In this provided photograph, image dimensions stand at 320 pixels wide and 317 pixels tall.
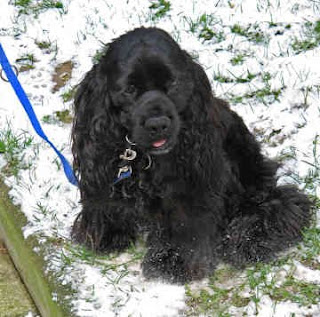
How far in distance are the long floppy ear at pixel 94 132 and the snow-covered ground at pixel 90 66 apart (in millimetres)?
432

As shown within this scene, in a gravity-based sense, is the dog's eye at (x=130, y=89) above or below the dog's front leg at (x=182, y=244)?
above

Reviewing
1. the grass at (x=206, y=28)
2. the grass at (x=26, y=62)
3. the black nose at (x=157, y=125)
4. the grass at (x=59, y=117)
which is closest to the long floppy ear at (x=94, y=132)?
the black nose at (x=157, y=125)

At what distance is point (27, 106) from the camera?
388 cm

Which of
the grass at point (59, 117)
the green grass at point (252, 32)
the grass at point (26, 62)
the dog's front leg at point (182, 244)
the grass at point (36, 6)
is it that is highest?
the grass at point (36, 6)

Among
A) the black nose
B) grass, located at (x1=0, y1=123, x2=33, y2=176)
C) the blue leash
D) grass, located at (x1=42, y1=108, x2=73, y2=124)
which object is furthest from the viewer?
grass, located at (x1=42, y1=108, x2=73, y2=124)

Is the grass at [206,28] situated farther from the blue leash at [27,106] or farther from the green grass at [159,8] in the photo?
the blue leash at [27,106]

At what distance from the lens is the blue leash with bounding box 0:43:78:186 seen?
150 inches

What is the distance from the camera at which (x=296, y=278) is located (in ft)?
11.2

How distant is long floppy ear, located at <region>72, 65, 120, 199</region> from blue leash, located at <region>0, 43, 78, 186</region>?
367 millimetres

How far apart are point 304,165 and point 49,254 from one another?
1.40 meters

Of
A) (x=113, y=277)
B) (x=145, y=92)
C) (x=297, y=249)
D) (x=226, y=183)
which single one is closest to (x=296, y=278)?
(x=297, y=249)

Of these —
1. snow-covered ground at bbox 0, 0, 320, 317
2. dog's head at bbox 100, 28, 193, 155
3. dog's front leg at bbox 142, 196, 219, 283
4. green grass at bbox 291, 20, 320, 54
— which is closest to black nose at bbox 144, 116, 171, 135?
dog's head at bbox 100, 28, 193, 155

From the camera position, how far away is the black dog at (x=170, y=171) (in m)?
3.13

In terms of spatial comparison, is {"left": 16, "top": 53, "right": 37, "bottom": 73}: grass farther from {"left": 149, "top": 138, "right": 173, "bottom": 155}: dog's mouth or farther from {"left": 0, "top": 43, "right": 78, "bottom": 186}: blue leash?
{"left": 149, "top": 138, "right": 173, "bottom": 155}: dog's mouth
